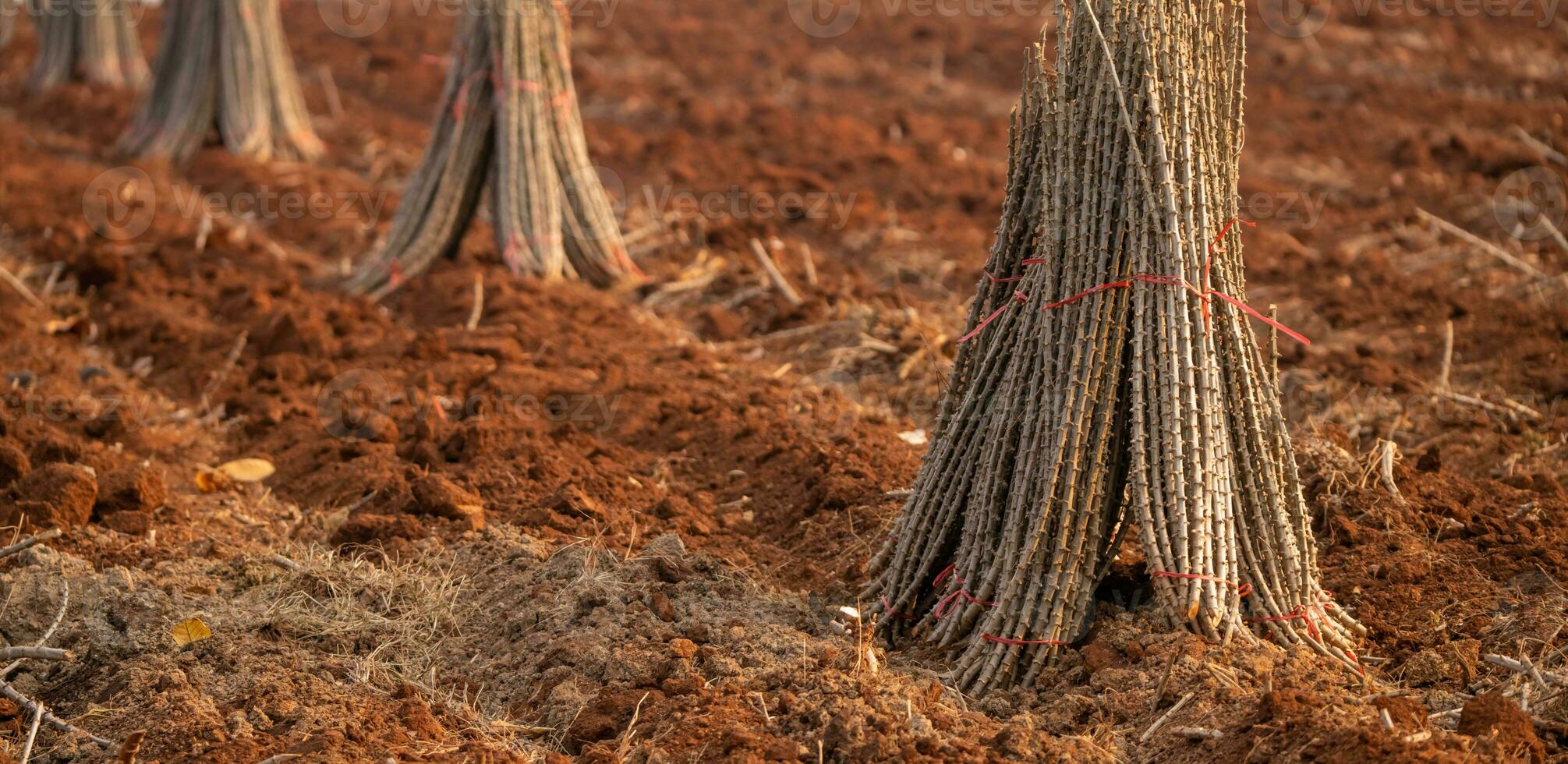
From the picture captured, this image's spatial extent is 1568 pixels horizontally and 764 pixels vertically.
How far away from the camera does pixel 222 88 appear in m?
10.5

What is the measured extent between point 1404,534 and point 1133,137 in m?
1.57

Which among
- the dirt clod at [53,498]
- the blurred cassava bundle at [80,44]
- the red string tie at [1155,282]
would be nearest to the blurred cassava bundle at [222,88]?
the blurred cassava bundle at [80,44]

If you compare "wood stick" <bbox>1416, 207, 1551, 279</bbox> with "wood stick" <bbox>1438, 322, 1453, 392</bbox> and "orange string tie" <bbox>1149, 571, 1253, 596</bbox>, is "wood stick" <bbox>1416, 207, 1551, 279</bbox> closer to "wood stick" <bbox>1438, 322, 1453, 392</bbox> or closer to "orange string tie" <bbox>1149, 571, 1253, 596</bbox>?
"wood stick" <bbox>1438, 322, 1453, 392</bbox>

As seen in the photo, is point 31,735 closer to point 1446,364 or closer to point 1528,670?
point 1528,670

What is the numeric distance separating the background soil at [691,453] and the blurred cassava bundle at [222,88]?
36cm

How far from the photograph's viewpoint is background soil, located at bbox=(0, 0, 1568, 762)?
3580mm

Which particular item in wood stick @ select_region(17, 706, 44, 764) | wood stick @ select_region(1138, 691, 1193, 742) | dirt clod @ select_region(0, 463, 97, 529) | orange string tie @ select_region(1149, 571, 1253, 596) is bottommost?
wood stick @ select_region(17, 706, 44, 764)

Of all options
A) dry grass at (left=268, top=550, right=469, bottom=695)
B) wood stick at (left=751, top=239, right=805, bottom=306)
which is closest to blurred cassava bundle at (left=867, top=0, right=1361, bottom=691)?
dry grass at (left=268, top=550, right=469, bottom=695)

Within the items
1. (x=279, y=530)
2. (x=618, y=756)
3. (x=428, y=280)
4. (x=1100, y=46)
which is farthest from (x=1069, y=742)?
(x=428, y=280)

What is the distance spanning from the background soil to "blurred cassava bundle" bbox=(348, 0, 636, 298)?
0.72 feet

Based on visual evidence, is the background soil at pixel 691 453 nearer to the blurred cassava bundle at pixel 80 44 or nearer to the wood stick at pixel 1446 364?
the wood stick at pixel 1446 364

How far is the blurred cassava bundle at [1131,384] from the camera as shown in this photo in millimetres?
3645

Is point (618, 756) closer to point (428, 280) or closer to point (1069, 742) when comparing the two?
point (1069, 742)

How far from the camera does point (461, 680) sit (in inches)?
157
